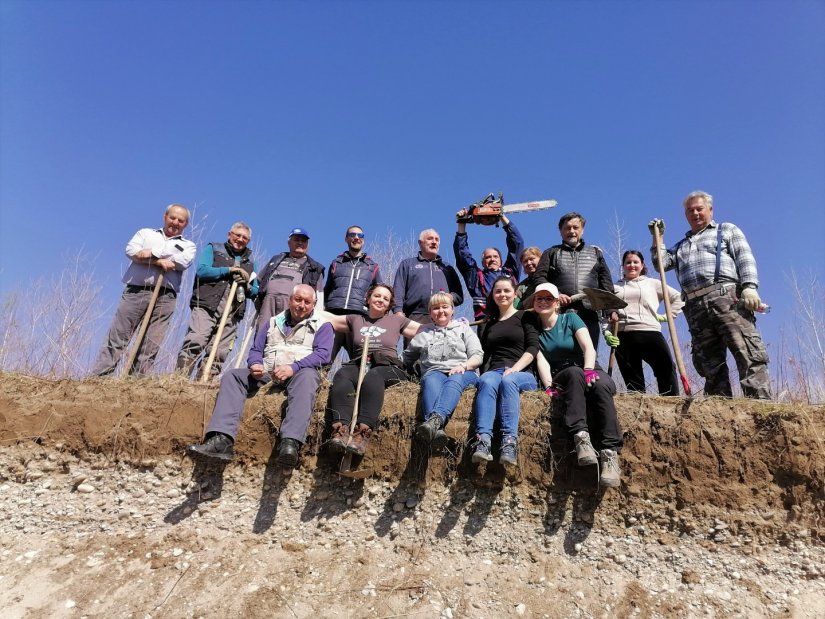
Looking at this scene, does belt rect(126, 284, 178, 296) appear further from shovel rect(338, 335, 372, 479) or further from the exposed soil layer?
shovel rect(338, 335, 372, 479)

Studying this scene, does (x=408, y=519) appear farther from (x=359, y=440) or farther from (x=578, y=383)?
(x=578, y=383)

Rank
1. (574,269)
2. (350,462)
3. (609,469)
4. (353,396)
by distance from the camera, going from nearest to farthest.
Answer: (609,469)
(350,462)
(353,396)
(574,269)

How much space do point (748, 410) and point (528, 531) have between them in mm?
2381

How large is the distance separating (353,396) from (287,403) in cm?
73

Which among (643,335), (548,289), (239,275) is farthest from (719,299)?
(239,275)

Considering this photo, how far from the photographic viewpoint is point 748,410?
181 inches

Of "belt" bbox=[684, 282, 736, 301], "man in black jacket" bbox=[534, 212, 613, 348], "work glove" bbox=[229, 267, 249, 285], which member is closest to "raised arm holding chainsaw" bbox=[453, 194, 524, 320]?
"man in black jacket" bbox=[534, 212, 613, 348]

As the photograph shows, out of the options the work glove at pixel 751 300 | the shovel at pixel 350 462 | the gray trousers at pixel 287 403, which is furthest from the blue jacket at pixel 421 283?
the work glove at pixel 751 300

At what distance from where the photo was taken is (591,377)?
451 centimetres

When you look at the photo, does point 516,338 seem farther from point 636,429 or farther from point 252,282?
point 252,282

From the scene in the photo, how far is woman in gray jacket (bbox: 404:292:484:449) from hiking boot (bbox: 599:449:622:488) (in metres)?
1.36

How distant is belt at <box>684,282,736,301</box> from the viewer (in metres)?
5.15

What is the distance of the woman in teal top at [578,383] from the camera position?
4203mm

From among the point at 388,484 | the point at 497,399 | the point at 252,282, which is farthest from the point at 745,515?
the point at 252,282
